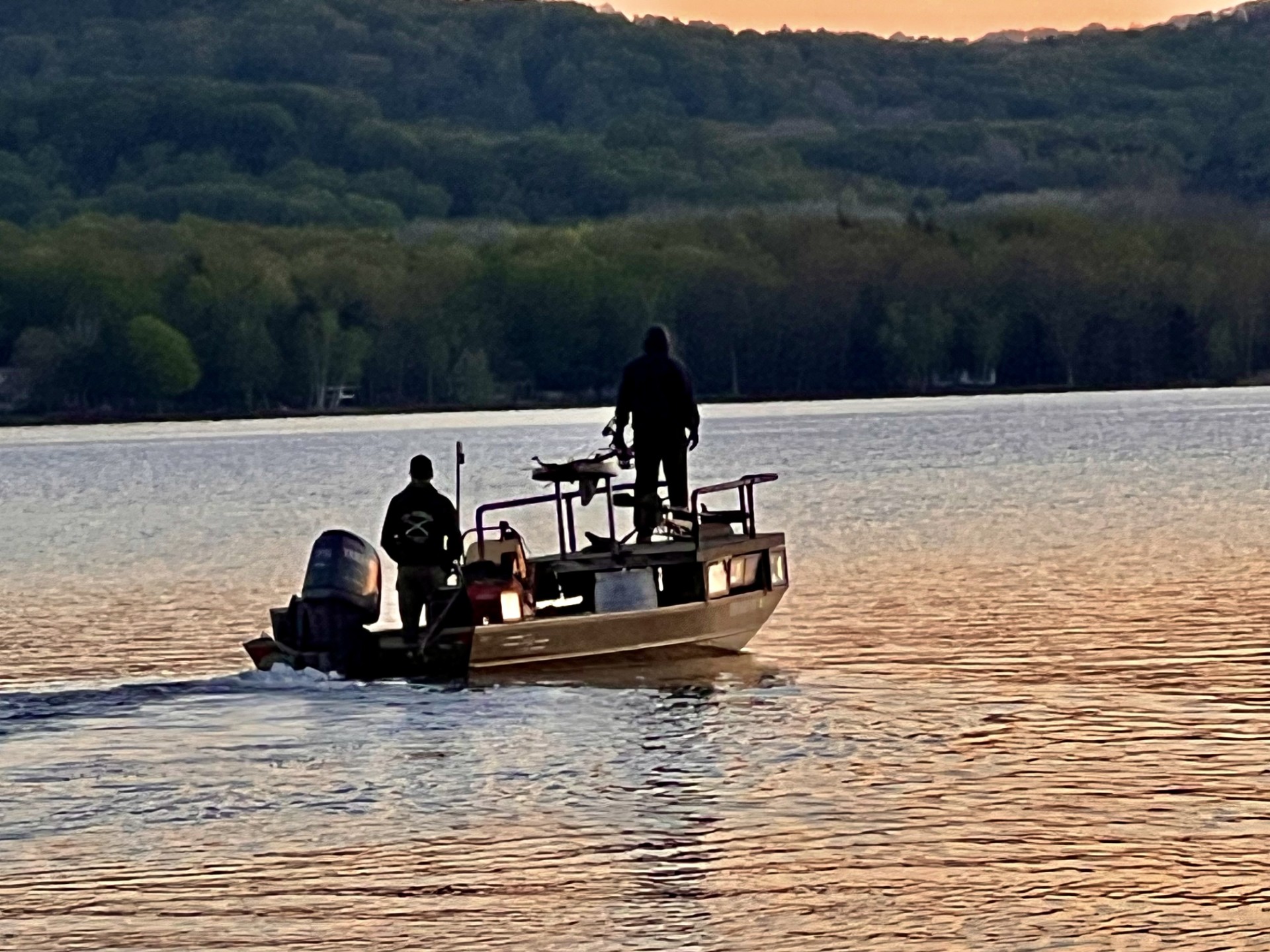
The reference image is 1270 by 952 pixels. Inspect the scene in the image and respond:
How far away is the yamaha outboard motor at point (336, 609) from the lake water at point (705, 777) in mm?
378

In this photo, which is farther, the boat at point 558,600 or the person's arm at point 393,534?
the person's arm at point 393,534

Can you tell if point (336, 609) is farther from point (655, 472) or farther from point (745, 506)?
point (745, 506)

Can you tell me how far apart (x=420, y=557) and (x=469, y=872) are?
26.9 feet

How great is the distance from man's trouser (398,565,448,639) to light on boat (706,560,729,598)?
2.60m

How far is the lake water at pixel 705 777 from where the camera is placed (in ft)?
47.1

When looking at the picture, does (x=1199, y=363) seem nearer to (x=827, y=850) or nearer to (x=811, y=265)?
(x=811, y=265)

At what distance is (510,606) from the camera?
76.2ft

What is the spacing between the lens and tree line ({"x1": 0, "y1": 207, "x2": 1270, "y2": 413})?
17112 centimetres

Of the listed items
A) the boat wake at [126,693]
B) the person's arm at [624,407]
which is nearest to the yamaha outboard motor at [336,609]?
the boat wake at [126,693]

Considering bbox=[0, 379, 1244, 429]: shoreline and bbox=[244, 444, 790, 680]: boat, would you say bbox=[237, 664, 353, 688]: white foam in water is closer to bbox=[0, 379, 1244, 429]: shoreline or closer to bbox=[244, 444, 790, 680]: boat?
bbox=[244, 444, 790, 680]: boat

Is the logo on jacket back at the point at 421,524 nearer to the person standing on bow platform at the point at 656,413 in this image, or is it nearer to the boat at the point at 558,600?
the boat at the point at 558,600

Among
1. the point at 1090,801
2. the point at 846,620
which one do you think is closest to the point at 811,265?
the point at 846,620

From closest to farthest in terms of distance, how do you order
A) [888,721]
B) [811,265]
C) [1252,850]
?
[1252,850]
[888,721]
[811,265]

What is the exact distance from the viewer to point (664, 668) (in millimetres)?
24406
